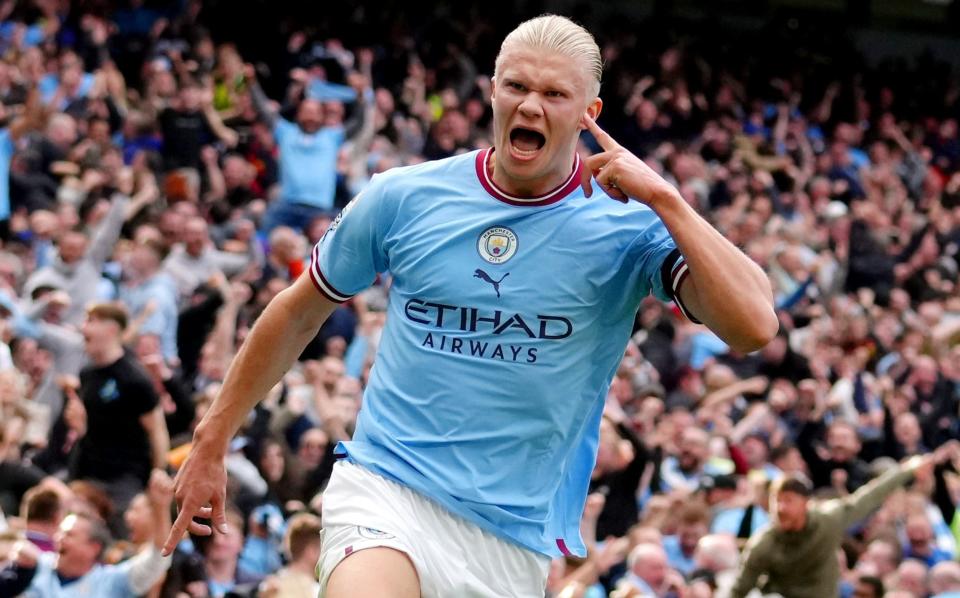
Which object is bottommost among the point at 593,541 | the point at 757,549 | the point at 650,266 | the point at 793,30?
the point at 793,30

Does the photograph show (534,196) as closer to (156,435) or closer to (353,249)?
(353,249)

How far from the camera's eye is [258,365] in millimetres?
4223

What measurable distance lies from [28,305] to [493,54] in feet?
34.8

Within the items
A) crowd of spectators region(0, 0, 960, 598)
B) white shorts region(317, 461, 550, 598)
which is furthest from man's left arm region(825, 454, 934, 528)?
white shorts region(317, 461, 550, 598)

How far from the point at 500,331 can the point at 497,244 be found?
0.71 feet

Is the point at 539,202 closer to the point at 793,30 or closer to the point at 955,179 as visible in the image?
the point at 955,179

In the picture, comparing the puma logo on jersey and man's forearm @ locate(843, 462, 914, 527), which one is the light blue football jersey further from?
man's forearm @ locate(843, 462, 914, 527)

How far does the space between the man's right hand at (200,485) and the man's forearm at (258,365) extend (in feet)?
0.10

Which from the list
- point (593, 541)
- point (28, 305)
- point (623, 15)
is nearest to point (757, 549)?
point (593, 541)

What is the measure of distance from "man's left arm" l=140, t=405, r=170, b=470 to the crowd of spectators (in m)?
0.01

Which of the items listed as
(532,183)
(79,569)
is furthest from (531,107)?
(79,569)

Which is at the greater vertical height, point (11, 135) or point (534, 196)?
point (534, 196)

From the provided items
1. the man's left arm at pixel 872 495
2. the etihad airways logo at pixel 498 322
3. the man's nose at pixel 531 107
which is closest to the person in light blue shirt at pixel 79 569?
the etihad airways logo at pixel 498 322

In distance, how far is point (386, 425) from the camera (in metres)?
4.08
